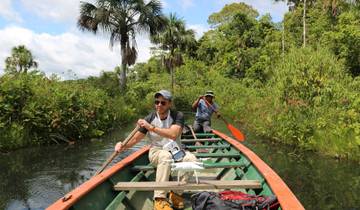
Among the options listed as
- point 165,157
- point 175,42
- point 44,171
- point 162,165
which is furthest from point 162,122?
point 175,42

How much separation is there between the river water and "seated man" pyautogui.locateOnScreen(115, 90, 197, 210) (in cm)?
300

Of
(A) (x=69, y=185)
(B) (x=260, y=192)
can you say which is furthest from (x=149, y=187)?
(A) (x=69, y=185)

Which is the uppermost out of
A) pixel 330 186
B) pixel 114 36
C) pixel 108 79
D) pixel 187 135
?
pixel 114 36

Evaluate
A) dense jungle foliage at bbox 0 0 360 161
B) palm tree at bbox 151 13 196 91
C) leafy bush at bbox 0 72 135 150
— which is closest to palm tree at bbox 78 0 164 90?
dense jungle foliage at bbox 0 0 360 161

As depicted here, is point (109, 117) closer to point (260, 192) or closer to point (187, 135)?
point (187, 135)

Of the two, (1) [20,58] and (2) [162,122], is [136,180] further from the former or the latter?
(1) [20,58]

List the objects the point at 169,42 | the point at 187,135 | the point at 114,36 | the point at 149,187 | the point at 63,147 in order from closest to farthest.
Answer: the point at 149,187
the point at 187,135
the point at 63,147
the point at 114,36
the point at 169,42

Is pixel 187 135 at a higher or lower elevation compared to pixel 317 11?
lower

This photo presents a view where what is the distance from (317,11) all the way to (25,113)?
23.0 metres

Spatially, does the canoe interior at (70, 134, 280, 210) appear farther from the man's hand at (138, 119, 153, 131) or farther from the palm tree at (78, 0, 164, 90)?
the palm tree at (78, 0, 164, 90)

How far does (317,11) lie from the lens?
27.1 m

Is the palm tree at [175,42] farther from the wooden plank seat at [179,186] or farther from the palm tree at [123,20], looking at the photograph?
the wooden plank seat at [179,186]

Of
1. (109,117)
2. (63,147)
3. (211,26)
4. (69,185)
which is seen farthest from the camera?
(211,26)

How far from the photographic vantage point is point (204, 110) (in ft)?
30.6
